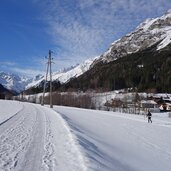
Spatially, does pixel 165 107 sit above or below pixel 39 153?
above

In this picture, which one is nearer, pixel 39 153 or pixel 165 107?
pixel 39 153

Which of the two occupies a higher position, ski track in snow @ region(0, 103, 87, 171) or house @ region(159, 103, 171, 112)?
house @ region(159, 103, 171, 112)

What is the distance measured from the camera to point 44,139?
16203 mm

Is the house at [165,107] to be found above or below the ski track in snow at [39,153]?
above

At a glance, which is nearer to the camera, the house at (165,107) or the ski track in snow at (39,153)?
the ski track in snow at (39,153)

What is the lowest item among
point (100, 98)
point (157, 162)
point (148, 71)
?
point (157, 162)

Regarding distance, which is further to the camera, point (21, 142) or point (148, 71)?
point (148, 71)

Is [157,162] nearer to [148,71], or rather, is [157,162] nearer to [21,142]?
[21,142]

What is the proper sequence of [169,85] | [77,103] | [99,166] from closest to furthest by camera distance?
[99,166], [77,103], [169,85]

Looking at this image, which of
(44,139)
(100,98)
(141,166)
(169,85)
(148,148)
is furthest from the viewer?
(169,85)

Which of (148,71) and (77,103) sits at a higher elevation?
(148,71)

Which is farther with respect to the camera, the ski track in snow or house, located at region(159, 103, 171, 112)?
house, located at region(159, 103, 171, 112)

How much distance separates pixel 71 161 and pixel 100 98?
120 m

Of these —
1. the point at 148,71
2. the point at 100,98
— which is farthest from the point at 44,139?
the point at 148,71
